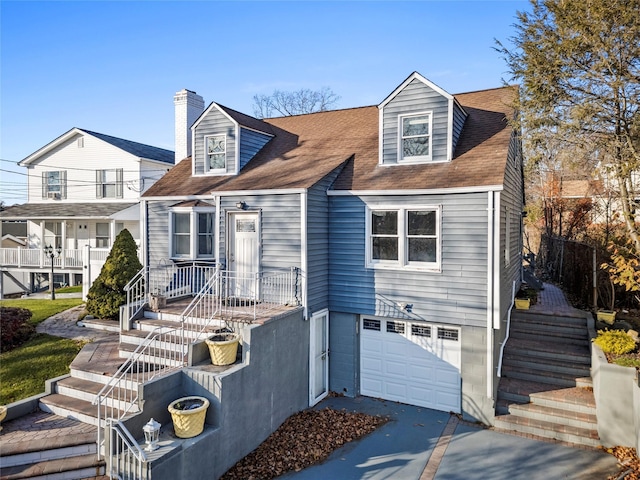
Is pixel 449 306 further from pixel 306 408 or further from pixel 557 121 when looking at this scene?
pixel 557 121

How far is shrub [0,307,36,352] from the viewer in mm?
10883

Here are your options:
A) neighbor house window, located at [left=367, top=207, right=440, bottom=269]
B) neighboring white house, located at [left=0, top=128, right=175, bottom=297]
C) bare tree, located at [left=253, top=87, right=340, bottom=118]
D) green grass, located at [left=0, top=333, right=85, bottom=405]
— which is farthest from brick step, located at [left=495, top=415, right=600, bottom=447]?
bare tree, located at [left=253, top=87, right=340, bottom=118]

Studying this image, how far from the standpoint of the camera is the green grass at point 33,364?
8664 millimetres

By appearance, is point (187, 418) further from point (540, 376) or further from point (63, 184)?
point (63, 184)

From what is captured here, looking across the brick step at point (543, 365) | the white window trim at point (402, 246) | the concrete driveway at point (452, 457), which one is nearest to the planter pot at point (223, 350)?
the concrete driveway at point (452, 457)

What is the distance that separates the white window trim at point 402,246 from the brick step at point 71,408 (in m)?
6.53

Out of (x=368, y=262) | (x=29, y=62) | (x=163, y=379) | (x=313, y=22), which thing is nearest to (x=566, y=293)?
(x=368, y=262)

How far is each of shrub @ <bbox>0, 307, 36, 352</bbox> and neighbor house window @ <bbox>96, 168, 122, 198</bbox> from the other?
1067 cm

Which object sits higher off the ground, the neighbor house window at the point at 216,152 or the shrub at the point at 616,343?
the neighbor house window at the point at 216,152

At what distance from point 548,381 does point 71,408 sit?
426 inches

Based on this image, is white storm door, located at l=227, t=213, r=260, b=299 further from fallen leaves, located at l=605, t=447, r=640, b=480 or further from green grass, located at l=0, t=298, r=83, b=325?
fallen leaves, located at l=605, t=447, r=640, b=480

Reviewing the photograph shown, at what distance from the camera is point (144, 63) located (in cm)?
1271

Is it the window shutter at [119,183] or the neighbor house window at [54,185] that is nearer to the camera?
the window shutter at [119,183]

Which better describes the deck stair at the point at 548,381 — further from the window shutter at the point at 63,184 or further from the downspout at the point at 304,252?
the window shutter at the point at 63,184
